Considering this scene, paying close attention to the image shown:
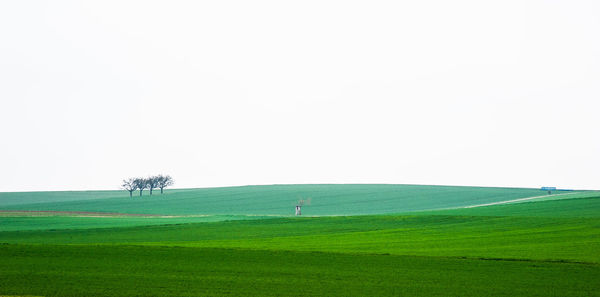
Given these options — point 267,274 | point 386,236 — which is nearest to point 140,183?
point 386,236

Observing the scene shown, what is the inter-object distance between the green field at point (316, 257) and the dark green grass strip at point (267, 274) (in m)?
0.03

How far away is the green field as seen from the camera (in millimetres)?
16203

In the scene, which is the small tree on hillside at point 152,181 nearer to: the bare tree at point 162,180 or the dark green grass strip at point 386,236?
the bare tree at point 162,180

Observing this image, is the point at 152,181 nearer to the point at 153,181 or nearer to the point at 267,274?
the point at 153,181

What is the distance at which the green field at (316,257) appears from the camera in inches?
638

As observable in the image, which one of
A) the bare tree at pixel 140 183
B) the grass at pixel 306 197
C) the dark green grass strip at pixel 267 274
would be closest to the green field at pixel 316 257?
the dark green grass strip at pixel 267 274

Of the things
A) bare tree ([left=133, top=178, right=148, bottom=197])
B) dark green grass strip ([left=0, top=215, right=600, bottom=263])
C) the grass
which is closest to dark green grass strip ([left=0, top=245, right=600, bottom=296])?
dark green grass strip ([left=0, top=215, right=600, bottom=263])

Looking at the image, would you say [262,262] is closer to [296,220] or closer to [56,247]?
[56,247]

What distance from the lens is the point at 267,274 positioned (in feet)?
60.2

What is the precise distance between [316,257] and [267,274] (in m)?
4.13

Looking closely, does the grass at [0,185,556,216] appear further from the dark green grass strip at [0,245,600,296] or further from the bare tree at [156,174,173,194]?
the dark green grass strip at [0,245,600,296]

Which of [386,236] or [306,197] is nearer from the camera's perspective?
[386,236]

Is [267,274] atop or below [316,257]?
below

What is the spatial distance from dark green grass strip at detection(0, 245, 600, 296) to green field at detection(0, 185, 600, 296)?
0.10ft
